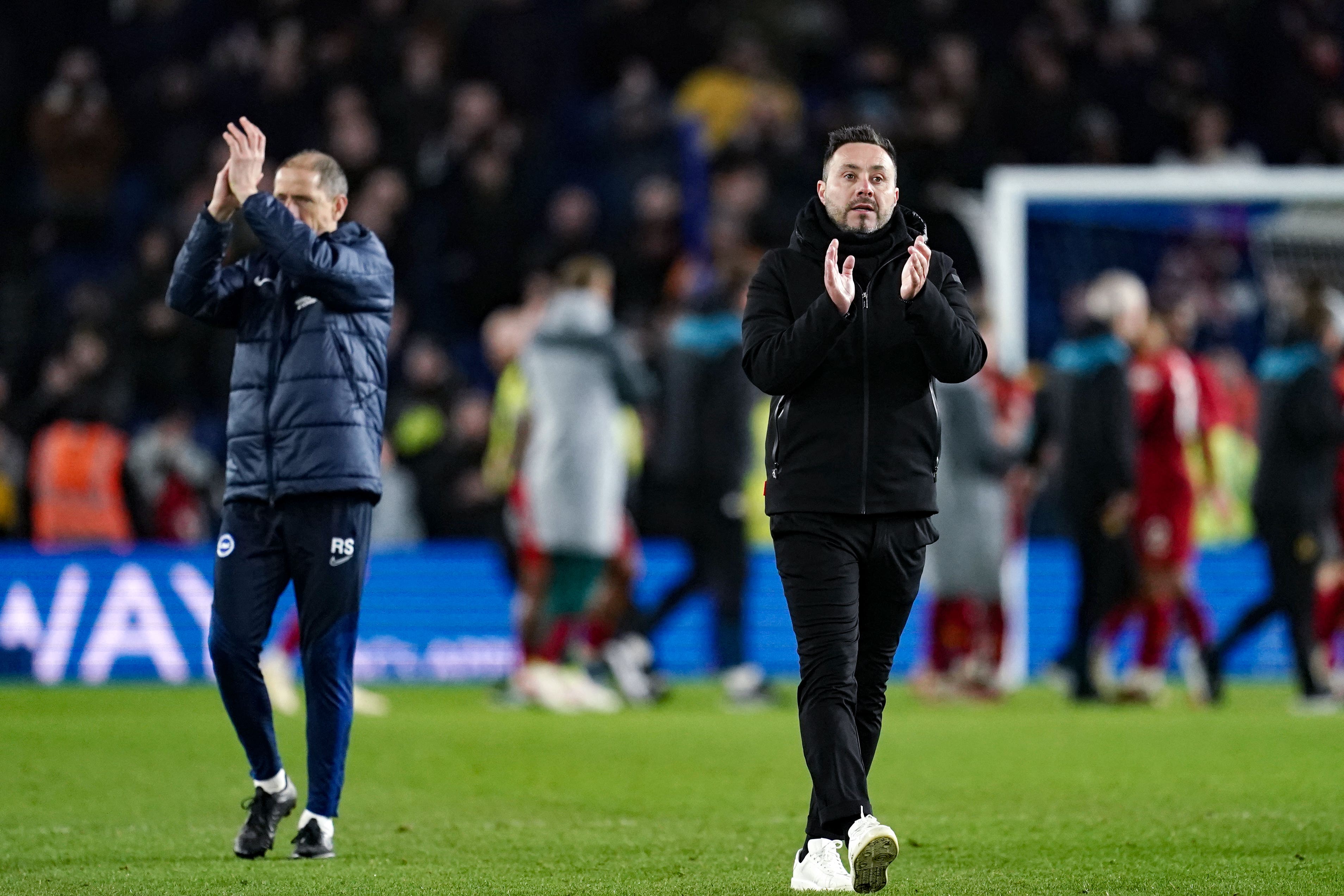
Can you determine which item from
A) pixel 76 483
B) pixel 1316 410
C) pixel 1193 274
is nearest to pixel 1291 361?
pixel 1316 410

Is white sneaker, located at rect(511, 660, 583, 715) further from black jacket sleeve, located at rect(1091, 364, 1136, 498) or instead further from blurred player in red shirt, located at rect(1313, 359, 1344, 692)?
blurred player in red shirt, located at rect(1313, 359, 1344, 692)

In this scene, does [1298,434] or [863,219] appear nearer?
[863,219]

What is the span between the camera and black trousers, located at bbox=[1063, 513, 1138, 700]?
13250 mm

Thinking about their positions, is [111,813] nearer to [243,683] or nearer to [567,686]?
[243,683]

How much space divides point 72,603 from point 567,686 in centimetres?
446

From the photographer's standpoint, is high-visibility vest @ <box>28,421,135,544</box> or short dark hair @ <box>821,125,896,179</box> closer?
short dark hair @ <box>821,125,896,179</box>

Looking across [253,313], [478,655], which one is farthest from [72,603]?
[253,313]

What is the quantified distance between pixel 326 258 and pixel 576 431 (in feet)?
20.9

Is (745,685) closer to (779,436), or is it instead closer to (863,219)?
(779,436)

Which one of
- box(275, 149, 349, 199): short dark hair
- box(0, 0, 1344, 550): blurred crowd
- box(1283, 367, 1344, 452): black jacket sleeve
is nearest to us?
box(275, 149, 349, 199): short dark hair

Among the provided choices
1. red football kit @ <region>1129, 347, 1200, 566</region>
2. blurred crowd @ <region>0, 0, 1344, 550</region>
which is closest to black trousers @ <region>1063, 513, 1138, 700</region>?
red football kit @ <region>1129, 347, 1200, 566</region>

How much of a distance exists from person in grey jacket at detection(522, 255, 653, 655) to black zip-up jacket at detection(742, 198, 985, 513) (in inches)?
272

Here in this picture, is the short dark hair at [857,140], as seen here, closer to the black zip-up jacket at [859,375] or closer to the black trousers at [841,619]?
the black zip-up jacket at [859,375]

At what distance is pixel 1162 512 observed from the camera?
13.2m
